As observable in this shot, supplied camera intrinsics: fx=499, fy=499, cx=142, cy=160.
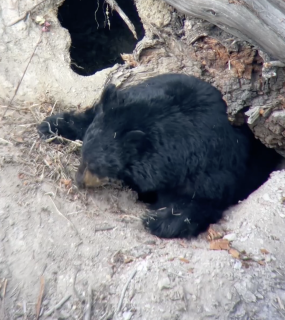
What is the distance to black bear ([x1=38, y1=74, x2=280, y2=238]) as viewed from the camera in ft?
12.7

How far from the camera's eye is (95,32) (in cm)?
609

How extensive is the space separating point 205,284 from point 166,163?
127 centimetres

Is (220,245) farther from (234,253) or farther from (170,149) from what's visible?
(170,149)

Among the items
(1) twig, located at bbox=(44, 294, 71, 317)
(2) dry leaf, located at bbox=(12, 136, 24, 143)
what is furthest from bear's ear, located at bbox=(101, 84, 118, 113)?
(1) twig, located at bbox=(44, 294, 71, 317)

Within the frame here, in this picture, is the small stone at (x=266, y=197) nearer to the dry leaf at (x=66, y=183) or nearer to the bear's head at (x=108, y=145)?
the bear's head at (x=108, y=145)

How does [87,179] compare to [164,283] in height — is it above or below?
below

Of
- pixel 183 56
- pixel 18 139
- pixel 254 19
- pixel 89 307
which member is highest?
pixel 254 19

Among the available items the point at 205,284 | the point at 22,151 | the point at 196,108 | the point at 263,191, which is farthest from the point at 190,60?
the point at 205,284

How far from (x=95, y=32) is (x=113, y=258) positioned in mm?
3610

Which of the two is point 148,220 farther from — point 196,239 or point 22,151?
point 22,151

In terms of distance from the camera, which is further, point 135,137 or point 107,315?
point 135,137

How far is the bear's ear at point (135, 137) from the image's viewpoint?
3795mm

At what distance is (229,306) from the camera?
114 inches

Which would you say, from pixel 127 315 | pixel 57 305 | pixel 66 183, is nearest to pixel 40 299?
pixel 57 305
